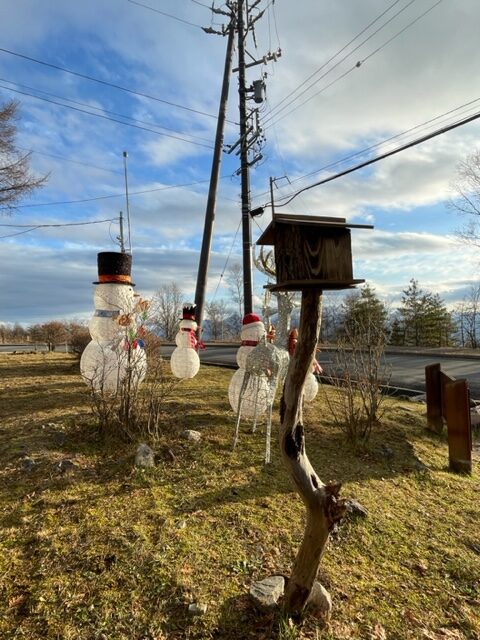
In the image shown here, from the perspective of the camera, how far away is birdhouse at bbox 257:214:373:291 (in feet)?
6.84

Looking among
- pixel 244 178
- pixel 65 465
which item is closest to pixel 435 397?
pixel 65 465

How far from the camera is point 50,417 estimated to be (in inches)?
185

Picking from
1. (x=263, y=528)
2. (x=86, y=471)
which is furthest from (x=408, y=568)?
(x=86, y=471)

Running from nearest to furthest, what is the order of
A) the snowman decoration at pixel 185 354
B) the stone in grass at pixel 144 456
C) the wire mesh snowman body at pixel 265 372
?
the stone in grass at pixel 144 456 → the wire mesh snowman body at pixel 265 372 → the snowman decoration at pixel 185 354

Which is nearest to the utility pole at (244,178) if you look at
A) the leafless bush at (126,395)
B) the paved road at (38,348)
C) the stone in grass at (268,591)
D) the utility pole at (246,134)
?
the utility pole at (246,134)

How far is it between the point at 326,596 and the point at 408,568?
0.82 metres

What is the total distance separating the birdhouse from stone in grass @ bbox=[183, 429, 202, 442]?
104 inches

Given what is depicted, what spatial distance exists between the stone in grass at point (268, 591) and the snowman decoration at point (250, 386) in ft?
7.06

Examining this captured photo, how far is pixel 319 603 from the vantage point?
2.13 meters

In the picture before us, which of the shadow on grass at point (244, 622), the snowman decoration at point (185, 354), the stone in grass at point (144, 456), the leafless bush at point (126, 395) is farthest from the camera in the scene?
the snowman decoration at point (185, 354)

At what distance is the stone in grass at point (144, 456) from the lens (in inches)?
139

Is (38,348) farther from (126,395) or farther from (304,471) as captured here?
(304,471)

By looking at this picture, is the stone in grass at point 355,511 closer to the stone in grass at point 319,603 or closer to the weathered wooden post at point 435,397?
the stone in grass at point 319,603

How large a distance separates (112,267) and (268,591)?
3.75 metres
